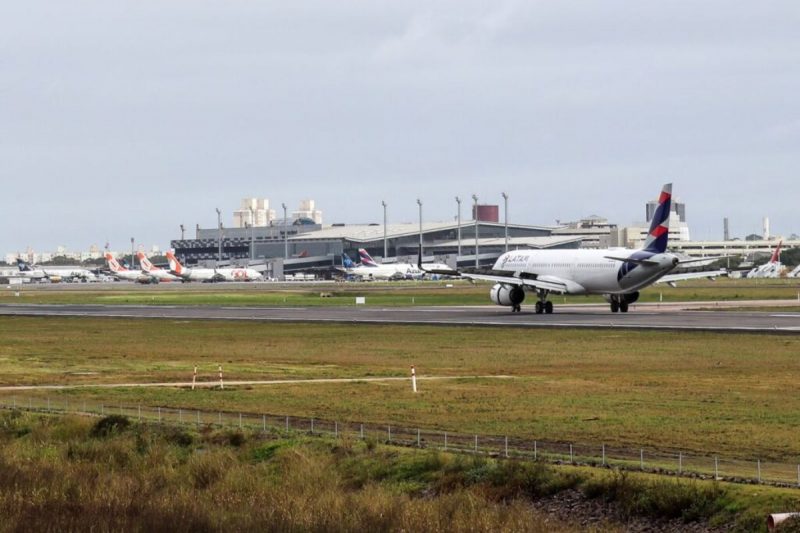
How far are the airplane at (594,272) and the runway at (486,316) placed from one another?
1648mm

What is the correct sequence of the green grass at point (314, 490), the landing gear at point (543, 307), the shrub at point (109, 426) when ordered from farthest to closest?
the landing gear at point (543, 307)
the shrub at point (109, 426)
the green grass at point (314, 490)

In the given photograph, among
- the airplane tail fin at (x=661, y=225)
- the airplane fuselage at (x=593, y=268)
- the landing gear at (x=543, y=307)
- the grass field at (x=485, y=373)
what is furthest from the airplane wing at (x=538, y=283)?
the grass field at (x=485, y=373)

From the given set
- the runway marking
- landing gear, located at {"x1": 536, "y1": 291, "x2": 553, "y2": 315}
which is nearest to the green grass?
the runway marking

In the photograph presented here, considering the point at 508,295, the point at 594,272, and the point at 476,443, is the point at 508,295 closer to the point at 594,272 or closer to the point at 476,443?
the point at 594,272

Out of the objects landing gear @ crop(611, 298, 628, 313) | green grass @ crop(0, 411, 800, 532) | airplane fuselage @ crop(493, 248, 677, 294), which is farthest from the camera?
landing gear @ crop(611, 298, 628, 313)

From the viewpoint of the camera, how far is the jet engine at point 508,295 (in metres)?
110

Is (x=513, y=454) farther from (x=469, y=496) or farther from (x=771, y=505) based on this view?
(x=771, y=505)

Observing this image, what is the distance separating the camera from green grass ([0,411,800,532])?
28.8m

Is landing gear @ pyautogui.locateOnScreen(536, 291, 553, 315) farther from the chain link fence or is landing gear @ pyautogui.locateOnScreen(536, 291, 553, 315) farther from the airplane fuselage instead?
the chain link fence

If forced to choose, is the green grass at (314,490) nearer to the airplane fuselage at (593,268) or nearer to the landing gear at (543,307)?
the airplane fuselage at (593,268)

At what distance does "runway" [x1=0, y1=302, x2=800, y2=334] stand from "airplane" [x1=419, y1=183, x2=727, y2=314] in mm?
1648

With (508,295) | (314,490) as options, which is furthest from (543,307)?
(314,490)

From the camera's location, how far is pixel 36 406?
47406 millimetres

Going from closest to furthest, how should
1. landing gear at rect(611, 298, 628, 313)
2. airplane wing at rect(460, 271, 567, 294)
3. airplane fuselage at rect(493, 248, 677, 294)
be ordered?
airplane fuselage at rect(493, 248, 677, 294) → landing gear at rect(611, 298, 628, 313) → airplane wing at rect(460, 271, 567, 294)
